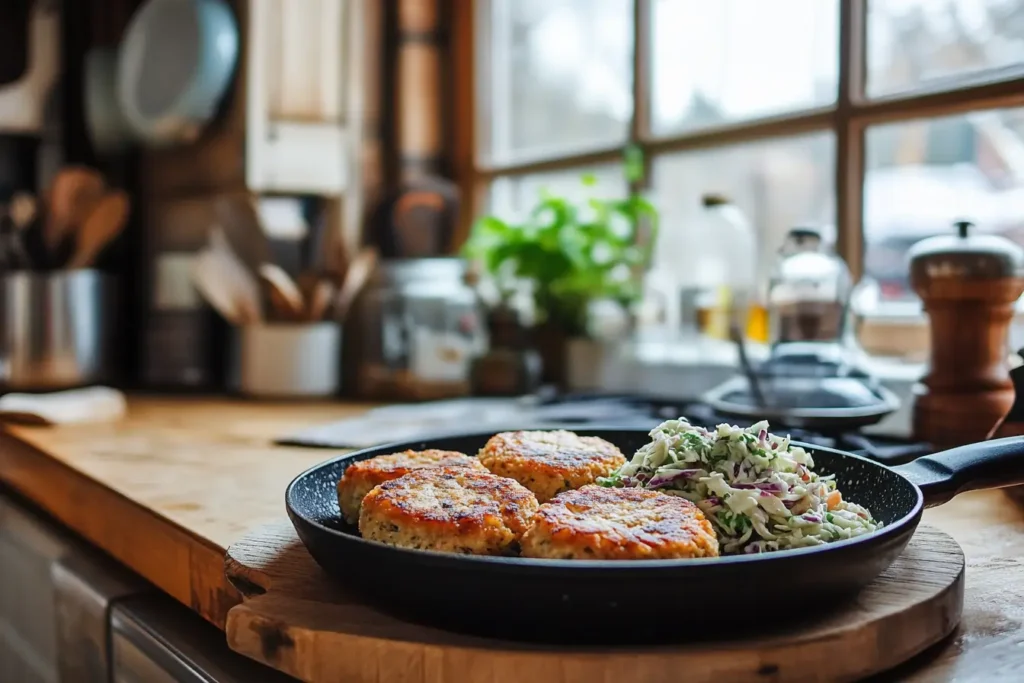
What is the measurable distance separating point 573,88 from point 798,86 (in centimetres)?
61

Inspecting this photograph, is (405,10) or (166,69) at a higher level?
(405,10)

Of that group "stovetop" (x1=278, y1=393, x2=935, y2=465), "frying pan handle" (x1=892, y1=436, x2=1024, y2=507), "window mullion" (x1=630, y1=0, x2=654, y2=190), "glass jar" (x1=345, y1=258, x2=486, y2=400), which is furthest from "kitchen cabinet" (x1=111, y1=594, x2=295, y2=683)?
"window mullion" (x1=630, y1=0, x2=654, y2=190)

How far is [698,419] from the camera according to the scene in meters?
1.26

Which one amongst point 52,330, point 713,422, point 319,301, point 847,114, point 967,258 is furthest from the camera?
point 52,330

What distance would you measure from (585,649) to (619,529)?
9cm

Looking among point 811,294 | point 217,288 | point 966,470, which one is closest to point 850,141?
point 811,294

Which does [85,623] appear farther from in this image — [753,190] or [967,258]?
[753,190]

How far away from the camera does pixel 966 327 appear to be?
113cm

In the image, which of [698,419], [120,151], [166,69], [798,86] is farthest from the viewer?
[120,151]

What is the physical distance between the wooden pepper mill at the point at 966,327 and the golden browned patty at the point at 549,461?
1.54 feet

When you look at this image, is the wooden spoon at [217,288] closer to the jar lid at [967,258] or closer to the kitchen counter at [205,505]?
the kitchen counter at [205,505]

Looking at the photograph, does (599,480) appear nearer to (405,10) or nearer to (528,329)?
(528,329)

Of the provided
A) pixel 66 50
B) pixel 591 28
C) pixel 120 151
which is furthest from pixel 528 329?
pixel 66 50

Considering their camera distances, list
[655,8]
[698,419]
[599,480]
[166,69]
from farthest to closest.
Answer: [166,69]
[655,8]
[698,419]
[599,480]
